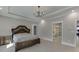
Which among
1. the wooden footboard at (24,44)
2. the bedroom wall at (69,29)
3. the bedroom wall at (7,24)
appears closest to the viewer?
the wooden footboard at (24,44)

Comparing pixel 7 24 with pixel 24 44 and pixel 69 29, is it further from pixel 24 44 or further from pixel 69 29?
pixel 69 29

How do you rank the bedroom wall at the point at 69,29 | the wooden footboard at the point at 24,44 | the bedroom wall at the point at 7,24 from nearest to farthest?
the wooden footboard at the point at 24,44 → the bedroom wall at the point at 69,29 → the bedroom wall at the point at 7,24

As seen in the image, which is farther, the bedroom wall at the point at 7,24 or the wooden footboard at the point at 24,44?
the bedroom wall at the point at 7,24

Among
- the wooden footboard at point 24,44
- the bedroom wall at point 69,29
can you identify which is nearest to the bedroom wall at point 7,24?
the wooden footboard at point 24,44

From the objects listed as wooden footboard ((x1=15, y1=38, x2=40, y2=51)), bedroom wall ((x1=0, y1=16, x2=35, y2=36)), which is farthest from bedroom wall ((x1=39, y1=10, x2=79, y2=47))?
bedroom wall ((x1=0, y1=16, x2=35, y2=36))

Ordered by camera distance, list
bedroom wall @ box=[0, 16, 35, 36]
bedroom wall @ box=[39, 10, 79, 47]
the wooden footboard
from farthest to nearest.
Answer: bedroom wall @ box=[0, 16, 35, 36], bedroom wall @ box=[39, 10, 79, 47], the wooden footboard

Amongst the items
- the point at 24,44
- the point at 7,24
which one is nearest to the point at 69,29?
the point at 24,44

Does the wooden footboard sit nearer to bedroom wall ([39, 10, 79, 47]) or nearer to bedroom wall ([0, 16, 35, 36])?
bedroom wall ([39, 10, 79, 47])

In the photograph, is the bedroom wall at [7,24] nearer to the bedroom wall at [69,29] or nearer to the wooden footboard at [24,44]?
the wooden footboard at [24,44]

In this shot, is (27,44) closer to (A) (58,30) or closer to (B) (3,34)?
(B) (3,34)

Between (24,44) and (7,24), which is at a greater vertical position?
(7,24)

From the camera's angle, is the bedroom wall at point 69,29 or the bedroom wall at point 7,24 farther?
the bedroom wall at point 7,24

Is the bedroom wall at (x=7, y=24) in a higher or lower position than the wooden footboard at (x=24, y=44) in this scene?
higher
